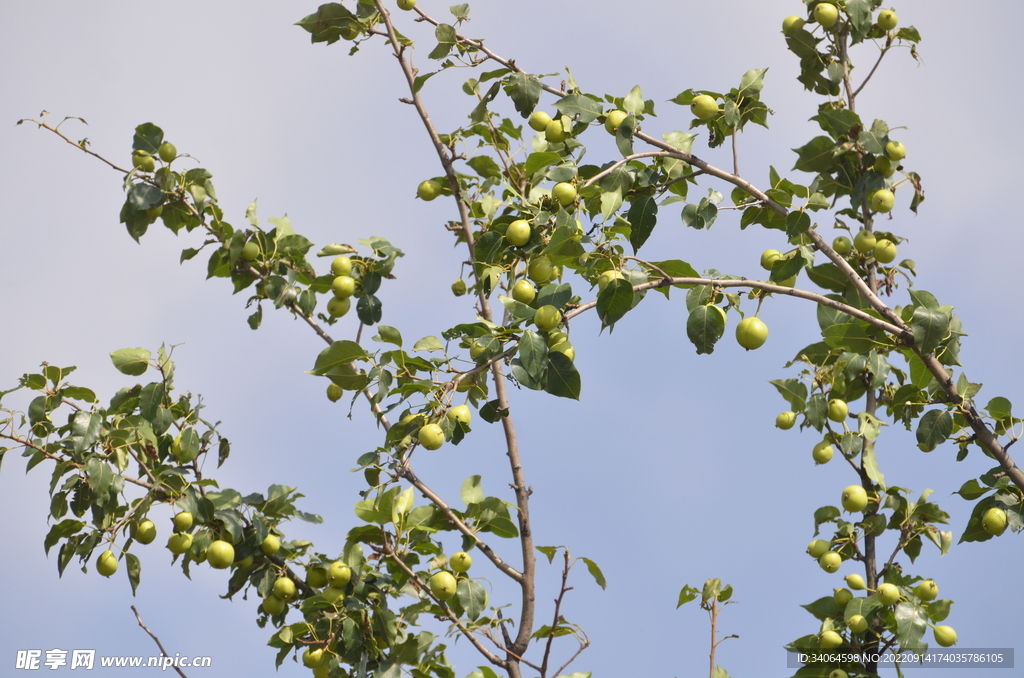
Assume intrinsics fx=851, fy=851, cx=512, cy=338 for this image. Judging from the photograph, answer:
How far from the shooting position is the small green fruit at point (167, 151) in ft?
10.9

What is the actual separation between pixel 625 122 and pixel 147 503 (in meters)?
2.09

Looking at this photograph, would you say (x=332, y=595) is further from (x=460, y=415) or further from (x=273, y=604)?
(x=460, y=415)

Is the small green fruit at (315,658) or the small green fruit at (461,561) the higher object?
the small green fruit at (461,561)

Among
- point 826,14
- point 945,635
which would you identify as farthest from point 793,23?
point 945,635

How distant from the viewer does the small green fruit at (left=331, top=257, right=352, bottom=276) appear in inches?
131

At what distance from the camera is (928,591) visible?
3014 mm

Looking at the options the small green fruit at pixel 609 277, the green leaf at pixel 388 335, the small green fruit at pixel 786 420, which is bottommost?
the small green fruit at pixel 609 277

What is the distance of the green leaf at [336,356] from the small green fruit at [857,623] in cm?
194

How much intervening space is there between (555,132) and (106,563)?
2171 mm

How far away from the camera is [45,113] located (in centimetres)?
338

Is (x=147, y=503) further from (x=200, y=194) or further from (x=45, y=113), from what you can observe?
(x=45, y=113)

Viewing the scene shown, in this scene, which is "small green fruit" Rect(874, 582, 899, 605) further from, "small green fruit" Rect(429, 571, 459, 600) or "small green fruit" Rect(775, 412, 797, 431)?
"small green fruit" Rect(429, 571, 459, 600)

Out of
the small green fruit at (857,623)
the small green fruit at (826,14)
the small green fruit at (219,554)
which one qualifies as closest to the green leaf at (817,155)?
the small green fruit at (826,14)

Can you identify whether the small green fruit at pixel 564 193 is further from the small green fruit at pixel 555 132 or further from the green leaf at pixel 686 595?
the green leaf at pixel 686 595
